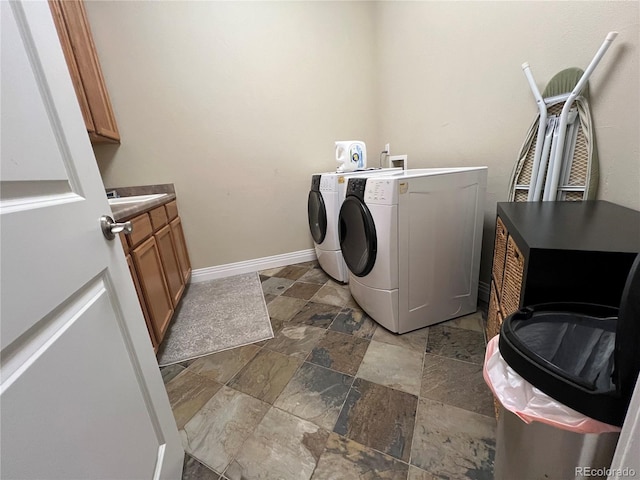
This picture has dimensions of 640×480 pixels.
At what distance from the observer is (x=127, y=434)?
1.98 ft

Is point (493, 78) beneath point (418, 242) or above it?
above

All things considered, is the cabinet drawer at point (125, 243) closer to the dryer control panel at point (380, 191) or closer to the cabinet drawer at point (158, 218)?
the cabinet drawer at point (158, 218)

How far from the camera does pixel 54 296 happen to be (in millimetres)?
435

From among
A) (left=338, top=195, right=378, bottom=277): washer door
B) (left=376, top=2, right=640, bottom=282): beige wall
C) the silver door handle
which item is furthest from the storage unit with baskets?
the silver door handle

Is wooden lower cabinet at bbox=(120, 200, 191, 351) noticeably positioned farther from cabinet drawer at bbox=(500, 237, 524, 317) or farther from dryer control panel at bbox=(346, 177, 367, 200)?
cabinet drawer at bbox=(500, 237, 524, 317)

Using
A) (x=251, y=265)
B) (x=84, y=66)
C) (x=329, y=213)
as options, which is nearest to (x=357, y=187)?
(x=329, y=213)

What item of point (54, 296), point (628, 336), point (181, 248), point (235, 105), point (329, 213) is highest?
point (235, 105)

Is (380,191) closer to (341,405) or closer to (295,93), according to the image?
(341,405)

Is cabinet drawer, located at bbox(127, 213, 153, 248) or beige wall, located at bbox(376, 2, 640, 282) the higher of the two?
beige wall, located at bbox(376, 2, 640, 282)

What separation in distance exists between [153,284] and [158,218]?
0.50 m

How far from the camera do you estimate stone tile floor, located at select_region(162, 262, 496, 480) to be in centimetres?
90

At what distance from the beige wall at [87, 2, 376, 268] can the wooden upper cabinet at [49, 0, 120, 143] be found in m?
0.16

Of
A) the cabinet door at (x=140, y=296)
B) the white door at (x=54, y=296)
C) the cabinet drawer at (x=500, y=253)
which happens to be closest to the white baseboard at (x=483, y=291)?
the cabinet drawer at (x=500, y=253)

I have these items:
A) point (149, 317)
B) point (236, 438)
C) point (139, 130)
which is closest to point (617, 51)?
point (236, 438)
